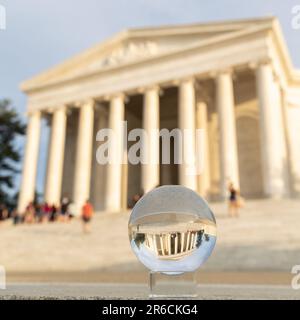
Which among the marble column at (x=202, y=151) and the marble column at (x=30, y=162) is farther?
the marble column at (x=30, y=162)

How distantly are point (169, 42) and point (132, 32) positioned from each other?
18.0ft

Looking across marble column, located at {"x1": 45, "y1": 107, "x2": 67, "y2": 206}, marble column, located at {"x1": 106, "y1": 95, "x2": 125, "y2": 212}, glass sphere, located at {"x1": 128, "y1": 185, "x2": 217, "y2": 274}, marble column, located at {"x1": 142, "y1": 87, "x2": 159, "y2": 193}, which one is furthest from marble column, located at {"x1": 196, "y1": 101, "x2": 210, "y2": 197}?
glass sphere, located at {"x1": 128, "y1": 185, "x2": 217, "y2": 274}

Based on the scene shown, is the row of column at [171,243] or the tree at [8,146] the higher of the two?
the tree at [8,146]

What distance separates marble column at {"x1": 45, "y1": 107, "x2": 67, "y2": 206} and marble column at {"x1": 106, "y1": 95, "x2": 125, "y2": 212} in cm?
719

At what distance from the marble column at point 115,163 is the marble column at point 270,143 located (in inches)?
628

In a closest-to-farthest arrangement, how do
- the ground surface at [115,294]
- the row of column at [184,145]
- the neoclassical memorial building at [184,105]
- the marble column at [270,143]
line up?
the ground surface at [115,294], the marble column at [270,143], the row of column at [184,145], the neoclassical memorial building at [184,105]

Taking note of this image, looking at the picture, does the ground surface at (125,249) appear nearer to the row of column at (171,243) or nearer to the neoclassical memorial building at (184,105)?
the row of column at (171,243)

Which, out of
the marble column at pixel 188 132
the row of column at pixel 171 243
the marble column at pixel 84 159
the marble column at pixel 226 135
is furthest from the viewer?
the marble column at pixel 84 159

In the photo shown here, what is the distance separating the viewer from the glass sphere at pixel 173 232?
188 inches

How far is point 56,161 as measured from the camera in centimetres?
4819

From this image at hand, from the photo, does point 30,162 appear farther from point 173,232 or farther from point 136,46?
point 173,232

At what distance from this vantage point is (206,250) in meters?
4.91

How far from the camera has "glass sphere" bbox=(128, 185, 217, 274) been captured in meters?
4.77

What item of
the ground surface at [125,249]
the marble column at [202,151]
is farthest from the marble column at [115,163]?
the ground surface at [125,249]
